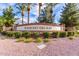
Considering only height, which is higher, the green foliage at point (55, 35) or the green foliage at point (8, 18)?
the green foliage at point (8, 18)

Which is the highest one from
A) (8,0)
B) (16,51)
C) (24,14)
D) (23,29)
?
(8,0)

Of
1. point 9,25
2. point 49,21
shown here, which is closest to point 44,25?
point 49,21

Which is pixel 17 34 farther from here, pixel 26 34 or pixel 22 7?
pixel 22 7

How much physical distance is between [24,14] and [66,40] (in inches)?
15.9

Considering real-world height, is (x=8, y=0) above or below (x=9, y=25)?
above

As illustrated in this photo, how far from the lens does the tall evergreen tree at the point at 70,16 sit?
1838 millimetres

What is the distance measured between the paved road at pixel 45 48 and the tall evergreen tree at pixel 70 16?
0.13 m

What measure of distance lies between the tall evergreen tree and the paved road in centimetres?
13

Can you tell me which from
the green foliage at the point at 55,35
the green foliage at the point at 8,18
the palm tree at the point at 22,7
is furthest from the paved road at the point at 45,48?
the palm tree at the point at 22,7

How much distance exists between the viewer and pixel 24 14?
187 centimetres

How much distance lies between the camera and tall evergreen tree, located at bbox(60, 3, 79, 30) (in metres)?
1.84

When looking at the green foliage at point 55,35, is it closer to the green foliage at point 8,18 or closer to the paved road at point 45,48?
the paved road at point 45,48

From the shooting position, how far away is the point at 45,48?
5.99 feet

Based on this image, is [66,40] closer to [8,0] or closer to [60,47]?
[60,47]
